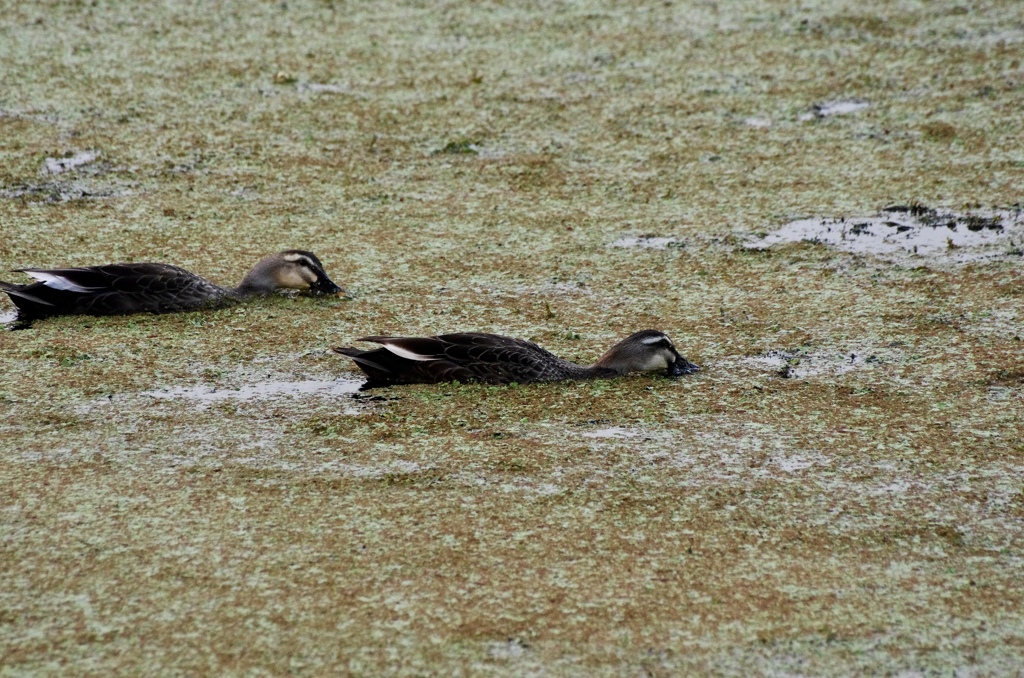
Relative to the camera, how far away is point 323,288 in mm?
6543

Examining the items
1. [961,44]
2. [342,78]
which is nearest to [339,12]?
[342,78]

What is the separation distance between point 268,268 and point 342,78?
397 cm

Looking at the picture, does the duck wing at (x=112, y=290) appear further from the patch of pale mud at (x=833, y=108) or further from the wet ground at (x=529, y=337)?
the patch of pale mud at (x=833, y=108)

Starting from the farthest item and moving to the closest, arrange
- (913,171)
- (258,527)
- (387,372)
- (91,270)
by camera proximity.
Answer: (913,171) < (91,270) < (387,372) < (258,527)

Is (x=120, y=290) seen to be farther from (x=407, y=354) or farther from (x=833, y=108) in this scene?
(x=833, y=108)

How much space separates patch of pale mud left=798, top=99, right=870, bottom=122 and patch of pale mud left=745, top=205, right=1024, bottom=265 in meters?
1.76

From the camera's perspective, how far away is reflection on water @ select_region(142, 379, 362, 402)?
17.5ft

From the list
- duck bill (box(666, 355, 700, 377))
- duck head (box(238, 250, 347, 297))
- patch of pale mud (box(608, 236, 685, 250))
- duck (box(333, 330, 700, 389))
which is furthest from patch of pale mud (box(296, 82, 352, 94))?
duck bill (box(666, 355, 700, 377))

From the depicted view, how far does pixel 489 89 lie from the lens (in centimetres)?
988

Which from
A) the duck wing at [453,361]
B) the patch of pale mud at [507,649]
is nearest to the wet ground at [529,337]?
the patch of pale mud at [507,649]

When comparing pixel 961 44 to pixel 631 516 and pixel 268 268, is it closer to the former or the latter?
pixel 268 268

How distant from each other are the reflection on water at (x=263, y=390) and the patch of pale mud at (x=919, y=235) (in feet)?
9.77

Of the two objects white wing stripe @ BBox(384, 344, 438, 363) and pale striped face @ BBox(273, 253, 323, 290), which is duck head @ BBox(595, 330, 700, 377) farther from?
pale striped face @ BBox(273, 253, 323, 290)

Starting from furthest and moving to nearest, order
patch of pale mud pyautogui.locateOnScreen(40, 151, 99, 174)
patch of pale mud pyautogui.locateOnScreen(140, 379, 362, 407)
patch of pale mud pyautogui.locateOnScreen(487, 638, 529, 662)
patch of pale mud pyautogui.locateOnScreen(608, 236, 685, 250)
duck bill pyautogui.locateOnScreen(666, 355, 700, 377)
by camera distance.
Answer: patch of pale mud pyautogui.locateOnScreen(40, 151, 99, 174)
patch of pale mud pyautogui.locateOnScreen(608, 236, 685, 250)
duck bill pyautogui.locateOnScreen(666, 355, 700, 377)
patch of pale mud pyautogui.locateOnScreen(140, 379, 362, 407)
patch of pale mud pyautogui.locateOnScreen(487, 638, 529, 662)
